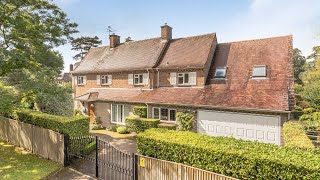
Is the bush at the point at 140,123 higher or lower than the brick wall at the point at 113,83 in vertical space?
lower

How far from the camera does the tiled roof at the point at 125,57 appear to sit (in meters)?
24.3

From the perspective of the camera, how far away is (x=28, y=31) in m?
13.7

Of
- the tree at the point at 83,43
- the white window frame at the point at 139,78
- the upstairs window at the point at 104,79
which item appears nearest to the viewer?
the white window frame at the point at 139,78

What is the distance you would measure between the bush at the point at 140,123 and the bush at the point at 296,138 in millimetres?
10595

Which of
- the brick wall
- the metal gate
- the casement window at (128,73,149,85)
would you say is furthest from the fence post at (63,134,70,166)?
the casement window at (128,73,149,85)

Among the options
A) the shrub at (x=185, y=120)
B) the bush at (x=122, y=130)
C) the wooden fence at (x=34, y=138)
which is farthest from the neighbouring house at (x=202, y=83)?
the wooden fence at (x=34, y=138)

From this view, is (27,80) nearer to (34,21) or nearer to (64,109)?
(34,21)

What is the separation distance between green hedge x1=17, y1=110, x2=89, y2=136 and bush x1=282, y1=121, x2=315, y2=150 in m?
12.6

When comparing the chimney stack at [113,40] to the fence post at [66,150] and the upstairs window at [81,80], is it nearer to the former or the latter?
the upstairs window at [81,80]

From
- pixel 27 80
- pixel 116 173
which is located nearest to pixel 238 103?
pixel 116 173

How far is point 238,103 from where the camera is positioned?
1639 cm

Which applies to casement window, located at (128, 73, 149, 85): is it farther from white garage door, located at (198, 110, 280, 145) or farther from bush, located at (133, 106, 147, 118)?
white garage door, located at (198, 110, 280, 145)

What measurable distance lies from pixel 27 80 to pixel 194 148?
11.8 meters

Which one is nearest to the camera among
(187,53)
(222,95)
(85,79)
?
(222,95)
